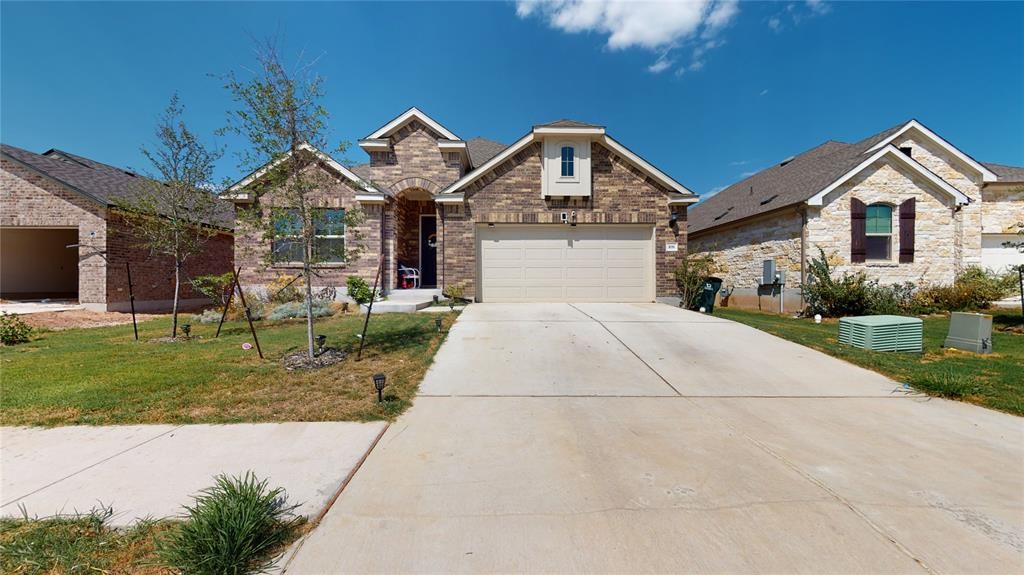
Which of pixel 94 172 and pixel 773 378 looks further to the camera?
pixel 94 172

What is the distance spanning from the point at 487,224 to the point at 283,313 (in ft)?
21.8

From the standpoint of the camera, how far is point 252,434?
348cm

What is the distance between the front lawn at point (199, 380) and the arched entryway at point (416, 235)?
5944 millimetres

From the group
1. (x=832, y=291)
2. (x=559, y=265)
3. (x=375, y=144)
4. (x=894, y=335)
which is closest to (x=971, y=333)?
(x=894, y=335)

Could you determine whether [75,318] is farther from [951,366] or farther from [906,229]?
[906,229]

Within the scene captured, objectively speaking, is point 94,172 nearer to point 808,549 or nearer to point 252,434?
point 252,434

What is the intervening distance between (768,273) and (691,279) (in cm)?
368

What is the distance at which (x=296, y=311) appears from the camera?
10.7 meters

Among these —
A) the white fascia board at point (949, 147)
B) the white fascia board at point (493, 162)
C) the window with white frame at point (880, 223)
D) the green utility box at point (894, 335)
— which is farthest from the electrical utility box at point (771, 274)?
the white fascia board at point (493, 162)

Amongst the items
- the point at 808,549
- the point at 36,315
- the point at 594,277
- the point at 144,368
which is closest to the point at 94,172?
the point at 36,315

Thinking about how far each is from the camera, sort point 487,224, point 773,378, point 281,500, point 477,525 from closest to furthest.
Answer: point 477,525
point 281,500
point 773,378
point 487,224

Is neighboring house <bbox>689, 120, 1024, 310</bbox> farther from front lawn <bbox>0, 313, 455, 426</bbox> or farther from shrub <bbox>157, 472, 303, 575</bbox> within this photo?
shrub <bbox>157, 472, 303, 575</bbox>

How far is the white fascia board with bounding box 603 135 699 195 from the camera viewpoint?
40.5 ft

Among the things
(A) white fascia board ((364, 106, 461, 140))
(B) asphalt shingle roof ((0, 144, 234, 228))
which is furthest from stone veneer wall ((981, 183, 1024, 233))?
(B) asphalt shingle roof ((0, 144, 234, 228))
